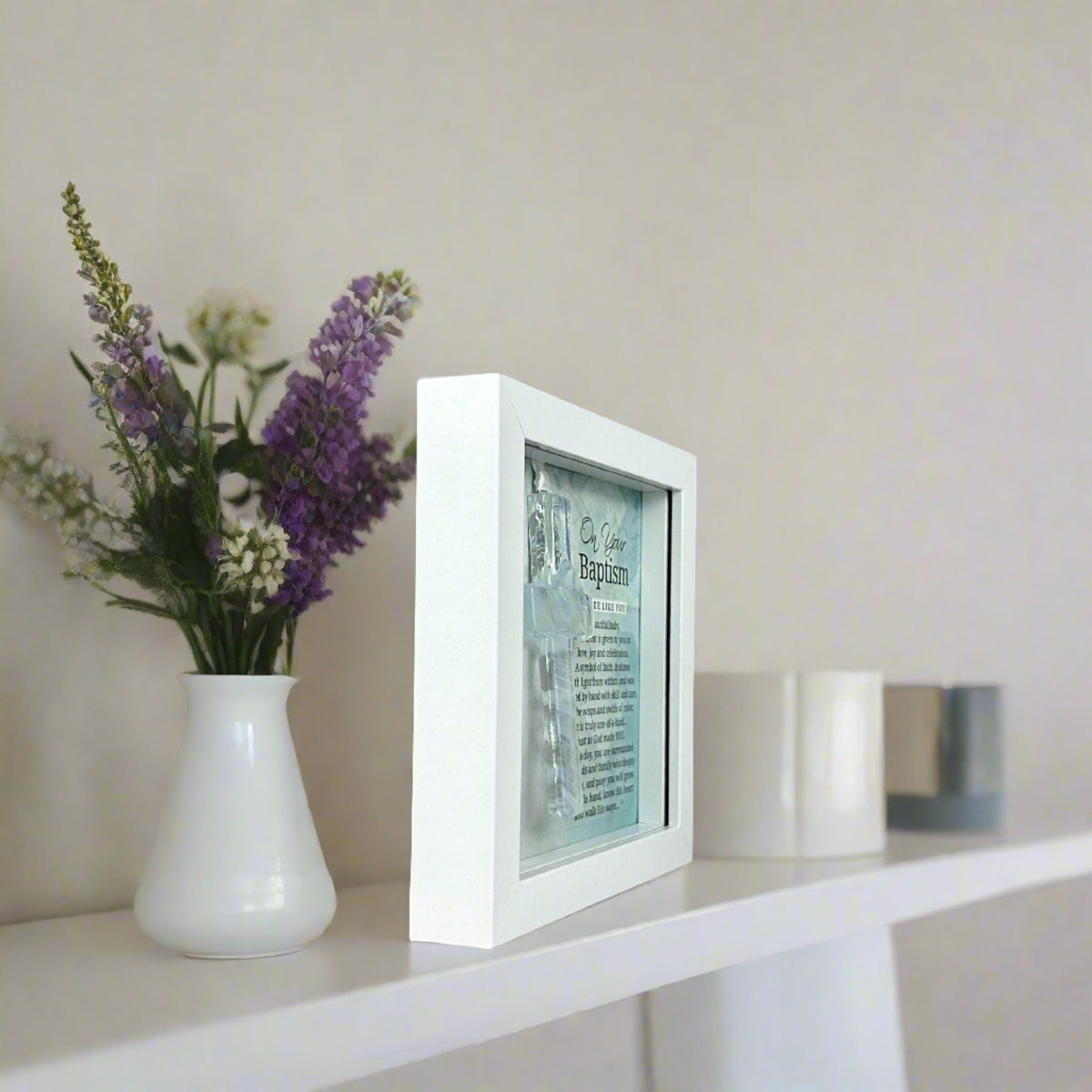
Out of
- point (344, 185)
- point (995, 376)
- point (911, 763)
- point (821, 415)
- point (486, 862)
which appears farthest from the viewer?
point (995, 376)

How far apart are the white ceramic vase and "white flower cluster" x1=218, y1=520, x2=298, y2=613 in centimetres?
4

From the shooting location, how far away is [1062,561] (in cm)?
134

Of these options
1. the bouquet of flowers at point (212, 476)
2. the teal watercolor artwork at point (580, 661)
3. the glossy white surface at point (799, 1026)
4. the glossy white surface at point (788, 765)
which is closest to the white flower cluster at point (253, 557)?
the bouquet of flowers at point (212, 476)

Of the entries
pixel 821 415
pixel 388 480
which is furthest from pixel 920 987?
pixel 388 480

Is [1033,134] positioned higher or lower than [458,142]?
higher

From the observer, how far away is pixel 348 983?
454 mm

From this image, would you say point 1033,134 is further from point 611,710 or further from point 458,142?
point 611,710

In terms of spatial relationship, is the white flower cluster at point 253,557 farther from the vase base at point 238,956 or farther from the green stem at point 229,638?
the vase base at point 238,956

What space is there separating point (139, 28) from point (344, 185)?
15 centimetres

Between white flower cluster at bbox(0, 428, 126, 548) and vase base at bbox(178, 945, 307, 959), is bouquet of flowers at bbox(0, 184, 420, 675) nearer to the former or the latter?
white flower cluster at bbox(0, 428, 126, 548)

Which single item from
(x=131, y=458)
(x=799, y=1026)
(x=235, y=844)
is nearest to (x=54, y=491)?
(x=131, y=458)

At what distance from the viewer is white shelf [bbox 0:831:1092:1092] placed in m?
0.40

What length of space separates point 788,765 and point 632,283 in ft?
1.33

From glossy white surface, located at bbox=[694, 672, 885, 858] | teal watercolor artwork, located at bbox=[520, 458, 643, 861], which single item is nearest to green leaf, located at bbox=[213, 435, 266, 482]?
teal watercolor artwork, located at bbox=[520, 458, 643, 861]
